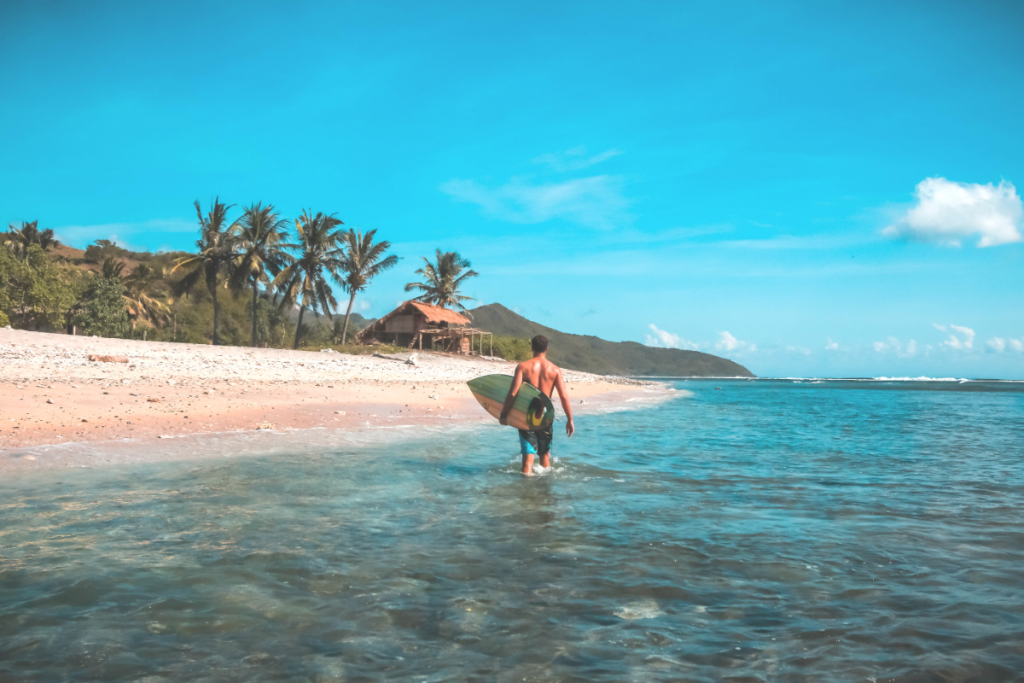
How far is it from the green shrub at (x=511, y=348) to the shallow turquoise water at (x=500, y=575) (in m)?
44.7

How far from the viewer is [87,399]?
1198cm

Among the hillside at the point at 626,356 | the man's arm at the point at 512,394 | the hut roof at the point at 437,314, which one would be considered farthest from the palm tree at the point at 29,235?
the hillside at the point at 626,356

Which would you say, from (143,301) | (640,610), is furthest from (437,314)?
(640,610)

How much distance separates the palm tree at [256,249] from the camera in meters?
39.7

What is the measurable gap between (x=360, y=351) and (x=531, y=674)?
37.2 meters

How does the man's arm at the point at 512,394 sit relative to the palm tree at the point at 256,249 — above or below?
below

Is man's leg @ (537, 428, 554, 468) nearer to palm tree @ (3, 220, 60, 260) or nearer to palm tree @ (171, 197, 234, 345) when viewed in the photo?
palm tree @ (171, 197, 234, 345)

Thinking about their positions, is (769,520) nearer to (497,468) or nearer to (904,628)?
(904,628)

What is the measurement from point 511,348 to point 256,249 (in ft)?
76.3

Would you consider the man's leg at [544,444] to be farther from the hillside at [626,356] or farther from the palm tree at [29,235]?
the hillside at [626,356]

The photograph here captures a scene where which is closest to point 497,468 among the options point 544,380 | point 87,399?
point 544,380

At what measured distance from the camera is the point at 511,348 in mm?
54562

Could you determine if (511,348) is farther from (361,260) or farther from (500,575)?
(500,575)

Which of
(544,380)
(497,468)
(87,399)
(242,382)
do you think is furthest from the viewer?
(242,382)
